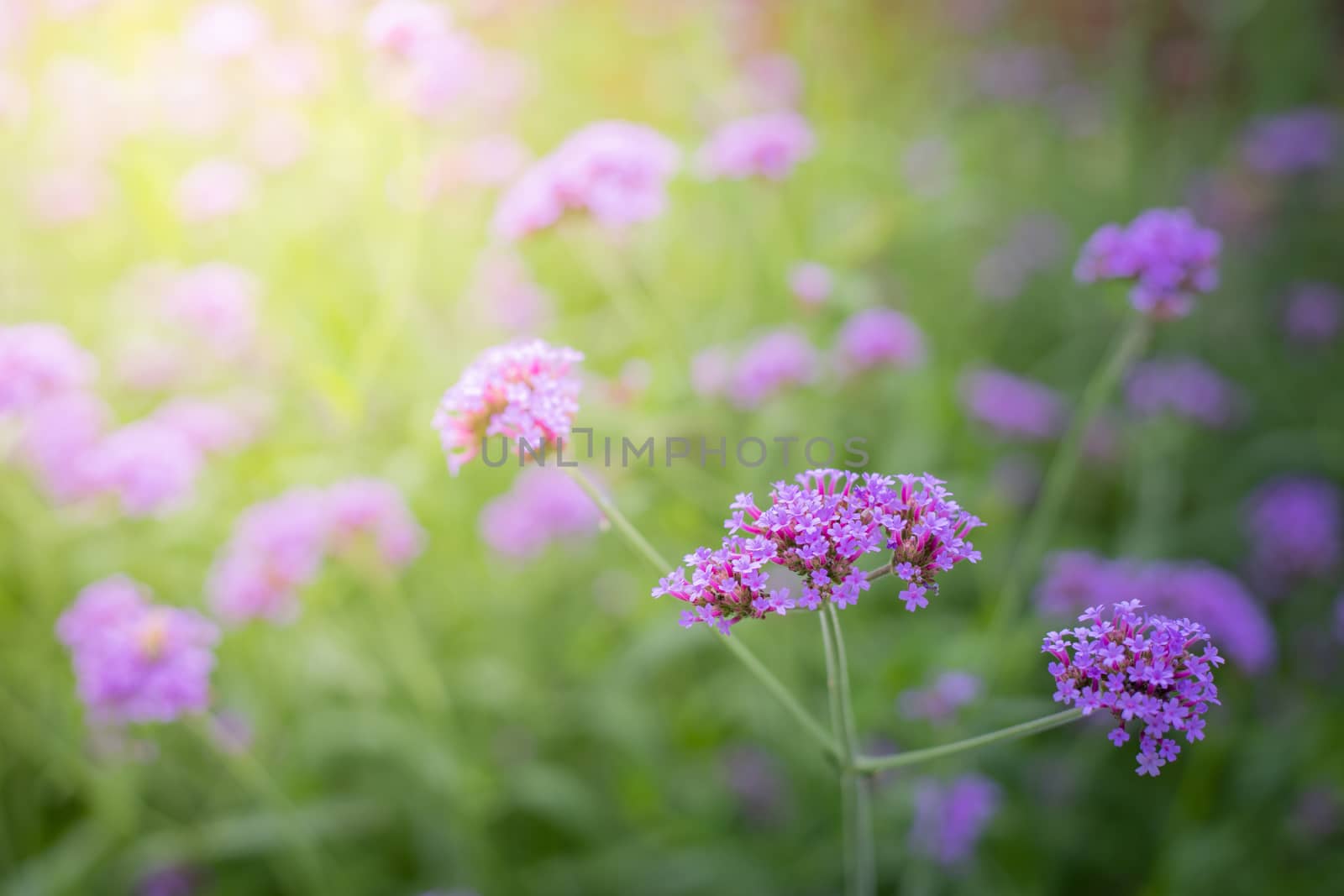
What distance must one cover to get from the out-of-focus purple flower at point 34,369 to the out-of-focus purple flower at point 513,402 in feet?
6.43

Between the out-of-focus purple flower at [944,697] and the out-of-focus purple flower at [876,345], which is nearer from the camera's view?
the out-of-focus purple flower at [944,697]

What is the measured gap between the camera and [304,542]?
8.46 ft

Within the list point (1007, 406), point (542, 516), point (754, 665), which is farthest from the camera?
point (1007, 406)

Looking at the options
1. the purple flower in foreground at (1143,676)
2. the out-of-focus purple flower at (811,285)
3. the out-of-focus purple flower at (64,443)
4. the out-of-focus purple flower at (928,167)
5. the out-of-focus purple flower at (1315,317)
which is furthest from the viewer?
the out-of-focus purple flower at (1315,317)

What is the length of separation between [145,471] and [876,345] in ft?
7.40

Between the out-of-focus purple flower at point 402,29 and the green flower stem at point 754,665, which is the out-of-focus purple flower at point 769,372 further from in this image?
the out-of-focus purple flower at point 402,29

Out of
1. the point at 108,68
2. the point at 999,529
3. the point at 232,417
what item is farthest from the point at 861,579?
the point at 108,68

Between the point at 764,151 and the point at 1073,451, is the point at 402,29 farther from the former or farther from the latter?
the point at 1073,451

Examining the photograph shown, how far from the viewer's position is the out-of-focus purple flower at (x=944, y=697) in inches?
86.7

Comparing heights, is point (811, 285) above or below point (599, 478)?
above

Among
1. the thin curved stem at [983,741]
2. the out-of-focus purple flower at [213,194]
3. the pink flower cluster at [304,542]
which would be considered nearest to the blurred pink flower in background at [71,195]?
the out-of-focus purple flower at [213,194]

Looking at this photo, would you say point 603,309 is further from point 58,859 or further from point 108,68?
point 58,859

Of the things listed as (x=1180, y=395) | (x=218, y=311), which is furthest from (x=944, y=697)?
(x=218, y=311)

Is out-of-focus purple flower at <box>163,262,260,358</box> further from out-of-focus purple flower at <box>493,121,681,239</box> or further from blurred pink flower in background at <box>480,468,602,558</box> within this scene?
out-of-focus purple flower at <box>493,121,681,239</box>
